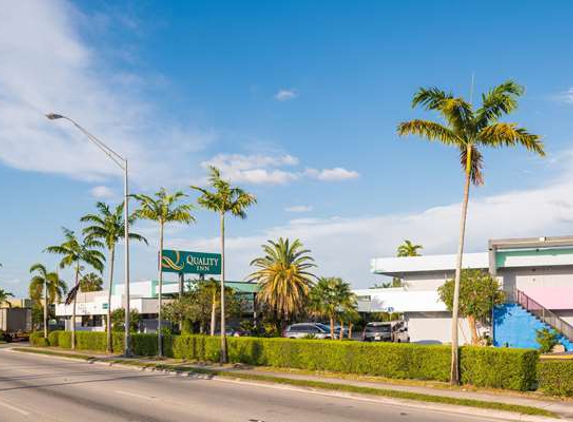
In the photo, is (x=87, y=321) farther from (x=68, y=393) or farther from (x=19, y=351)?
(x=68, y=393)

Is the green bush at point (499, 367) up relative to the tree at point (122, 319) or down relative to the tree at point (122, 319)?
up

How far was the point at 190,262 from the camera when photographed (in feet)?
157

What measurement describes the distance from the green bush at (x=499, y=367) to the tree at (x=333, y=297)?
97.7 feet

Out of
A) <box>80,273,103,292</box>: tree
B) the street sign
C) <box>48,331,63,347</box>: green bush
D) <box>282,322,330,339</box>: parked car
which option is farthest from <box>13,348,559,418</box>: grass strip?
<box>80,273,103,292</box>: tree

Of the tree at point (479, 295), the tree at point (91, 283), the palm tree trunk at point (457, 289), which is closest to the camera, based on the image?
the palm tree trunk at point (457, 289)

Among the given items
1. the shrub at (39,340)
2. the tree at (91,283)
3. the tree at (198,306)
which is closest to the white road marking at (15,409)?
the tree at (198,306)

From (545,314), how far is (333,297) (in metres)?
19.8

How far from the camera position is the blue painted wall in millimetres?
34375

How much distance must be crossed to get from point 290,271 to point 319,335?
857 centimetres

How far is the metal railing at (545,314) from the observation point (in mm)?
33094

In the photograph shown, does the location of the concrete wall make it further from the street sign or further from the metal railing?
the street sign

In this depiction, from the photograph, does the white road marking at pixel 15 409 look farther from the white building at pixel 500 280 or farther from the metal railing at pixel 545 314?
the metal railing at pixel 545 314

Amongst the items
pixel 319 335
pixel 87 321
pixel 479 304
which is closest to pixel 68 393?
pixel 479 304

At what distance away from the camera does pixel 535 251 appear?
36.8 meters
